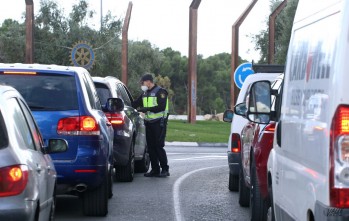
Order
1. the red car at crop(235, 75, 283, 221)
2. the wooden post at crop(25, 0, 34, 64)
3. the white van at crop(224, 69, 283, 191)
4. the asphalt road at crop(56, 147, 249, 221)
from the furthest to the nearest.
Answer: the wooden post at crop(25, 0, 34, 64) < the white van at crop(224, 69, 283, 191) < the asphalt road at crop(56, 147, 249, 221) < the red car at crop(235, 75, 283, 221)

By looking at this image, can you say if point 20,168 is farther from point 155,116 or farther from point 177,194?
point 155,116

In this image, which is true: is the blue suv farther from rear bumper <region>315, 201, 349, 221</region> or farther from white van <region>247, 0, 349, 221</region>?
rear bumper <region>315, 201, 349, 221</region>

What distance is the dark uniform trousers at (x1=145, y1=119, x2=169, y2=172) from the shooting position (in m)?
18.4

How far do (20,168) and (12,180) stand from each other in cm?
11

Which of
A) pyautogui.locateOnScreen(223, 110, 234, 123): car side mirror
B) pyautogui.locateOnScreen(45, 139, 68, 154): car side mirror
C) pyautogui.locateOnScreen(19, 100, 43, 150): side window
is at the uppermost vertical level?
pyautogui.locateOnScreen(19, 100, 43, 150): side window

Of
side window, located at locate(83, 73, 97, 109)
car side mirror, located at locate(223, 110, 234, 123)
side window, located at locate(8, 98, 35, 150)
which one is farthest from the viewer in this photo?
car side mirror, located at locate(223, 110, 234, 123)

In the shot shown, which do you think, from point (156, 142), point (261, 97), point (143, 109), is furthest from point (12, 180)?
point (156, 142)

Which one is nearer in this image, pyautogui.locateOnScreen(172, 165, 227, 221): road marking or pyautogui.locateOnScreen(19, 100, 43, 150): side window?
pyautogui.locateOnScreen(19, 100, 43, 150): side window

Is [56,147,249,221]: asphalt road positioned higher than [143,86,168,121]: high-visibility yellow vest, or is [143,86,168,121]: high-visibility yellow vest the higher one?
[143,86,168,121]: high-visibility yellow vest

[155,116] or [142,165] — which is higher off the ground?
[155,116]

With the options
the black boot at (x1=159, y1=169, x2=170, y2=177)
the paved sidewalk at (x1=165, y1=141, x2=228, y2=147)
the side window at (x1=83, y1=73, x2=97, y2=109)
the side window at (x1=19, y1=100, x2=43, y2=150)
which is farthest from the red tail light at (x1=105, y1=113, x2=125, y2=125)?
the paved sidewalk at (x1=165, y1=141, x2=228, y2=147)

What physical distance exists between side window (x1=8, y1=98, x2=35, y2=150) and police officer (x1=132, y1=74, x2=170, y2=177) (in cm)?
993

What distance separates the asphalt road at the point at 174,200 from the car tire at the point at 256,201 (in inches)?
53.7

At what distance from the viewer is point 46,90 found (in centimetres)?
1167
